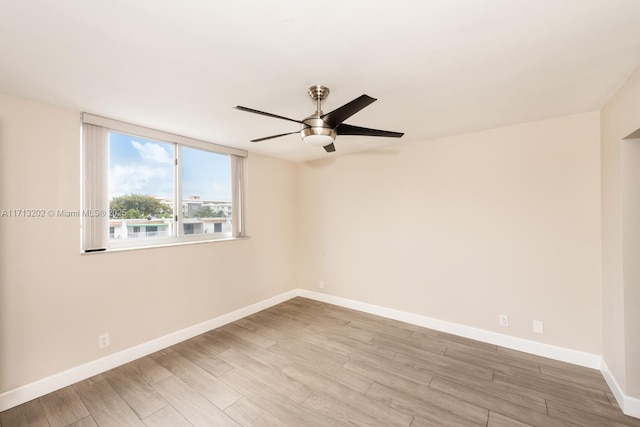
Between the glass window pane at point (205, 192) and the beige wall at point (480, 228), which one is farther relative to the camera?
the glass window pane at point (205, 192)

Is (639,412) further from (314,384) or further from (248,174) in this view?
(248,174)

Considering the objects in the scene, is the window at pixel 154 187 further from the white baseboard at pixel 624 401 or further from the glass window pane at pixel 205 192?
the white baseboard at pixel 624 401

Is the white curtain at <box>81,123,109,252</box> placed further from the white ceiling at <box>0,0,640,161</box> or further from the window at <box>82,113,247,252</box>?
the white ceiling at <box>0,0,640,161</box>

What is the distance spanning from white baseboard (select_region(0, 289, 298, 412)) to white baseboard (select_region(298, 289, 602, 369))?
1818mm

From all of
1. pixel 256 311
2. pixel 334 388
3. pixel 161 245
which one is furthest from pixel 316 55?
pixel 256 311

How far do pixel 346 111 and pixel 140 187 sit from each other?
246 cm

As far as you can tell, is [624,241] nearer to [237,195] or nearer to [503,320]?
[503,320]

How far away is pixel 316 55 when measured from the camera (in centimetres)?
157

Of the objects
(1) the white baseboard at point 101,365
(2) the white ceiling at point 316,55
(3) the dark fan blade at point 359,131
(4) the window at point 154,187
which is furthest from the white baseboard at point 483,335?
(3) the dark fan blade at point 359,131

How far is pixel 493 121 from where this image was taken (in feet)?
8.96

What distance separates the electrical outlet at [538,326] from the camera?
2719 mm

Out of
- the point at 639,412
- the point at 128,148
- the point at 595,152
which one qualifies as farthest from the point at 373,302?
the point at 128,148

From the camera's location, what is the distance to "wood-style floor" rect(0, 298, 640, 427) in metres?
1.92

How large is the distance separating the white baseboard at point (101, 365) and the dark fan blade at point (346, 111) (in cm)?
290
